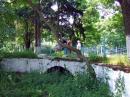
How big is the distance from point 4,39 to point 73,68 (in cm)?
424

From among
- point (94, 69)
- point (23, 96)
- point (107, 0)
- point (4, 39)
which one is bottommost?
point (23, 96)

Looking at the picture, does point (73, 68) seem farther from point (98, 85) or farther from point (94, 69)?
point (98, 85)

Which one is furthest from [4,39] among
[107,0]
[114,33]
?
[114,33]

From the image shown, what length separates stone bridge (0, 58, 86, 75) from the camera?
18.9 metres

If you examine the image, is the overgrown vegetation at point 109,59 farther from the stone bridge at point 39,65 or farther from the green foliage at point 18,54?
the green foliage at point 18,54

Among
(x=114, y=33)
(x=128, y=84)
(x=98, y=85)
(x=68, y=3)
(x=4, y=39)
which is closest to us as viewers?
(x=128, y=84)

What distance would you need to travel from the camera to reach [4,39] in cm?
2011

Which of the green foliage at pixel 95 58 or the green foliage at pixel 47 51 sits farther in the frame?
the green foliage at pixel 47 51

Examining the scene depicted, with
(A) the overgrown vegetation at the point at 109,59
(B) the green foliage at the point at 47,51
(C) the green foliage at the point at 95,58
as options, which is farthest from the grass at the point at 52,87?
(B) the green foliage at the point at 47,51

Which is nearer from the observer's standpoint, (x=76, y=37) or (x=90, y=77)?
(x=90, y=77)

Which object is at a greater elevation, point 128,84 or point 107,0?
point 107,0

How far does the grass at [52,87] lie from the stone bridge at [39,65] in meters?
0.90

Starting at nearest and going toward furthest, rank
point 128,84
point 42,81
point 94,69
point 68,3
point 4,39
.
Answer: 1. point 128,84
2. point 94,69
3. point 42,81
4. point 4,39
5. point 68,3

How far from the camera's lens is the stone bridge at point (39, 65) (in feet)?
62.0
